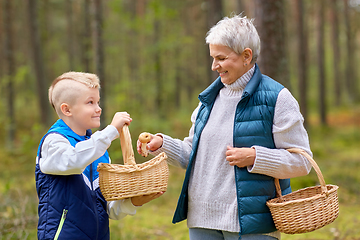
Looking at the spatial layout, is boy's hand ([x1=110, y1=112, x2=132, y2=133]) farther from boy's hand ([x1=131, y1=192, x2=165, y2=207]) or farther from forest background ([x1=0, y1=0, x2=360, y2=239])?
forest background ([x1=0, y1=0, x2=360, y2=239])

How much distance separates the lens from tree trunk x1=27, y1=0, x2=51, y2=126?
10641 millimetres

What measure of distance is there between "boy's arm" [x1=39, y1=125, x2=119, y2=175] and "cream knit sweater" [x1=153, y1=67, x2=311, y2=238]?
65cm

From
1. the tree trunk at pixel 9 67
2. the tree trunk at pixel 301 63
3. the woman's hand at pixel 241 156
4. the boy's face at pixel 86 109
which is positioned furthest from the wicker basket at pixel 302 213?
the tree trunk at pixel 301 63

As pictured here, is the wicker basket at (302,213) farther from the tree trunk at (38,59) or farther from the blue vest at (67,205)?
A: the tree trunk at (38,59)

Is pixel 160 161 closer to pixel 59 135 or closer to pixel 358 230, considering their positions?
pixel 59 135

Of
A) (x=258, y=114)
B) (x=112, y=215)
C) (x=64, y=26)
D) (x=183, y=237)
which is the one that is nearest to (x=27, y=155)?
(x=183, y=237)

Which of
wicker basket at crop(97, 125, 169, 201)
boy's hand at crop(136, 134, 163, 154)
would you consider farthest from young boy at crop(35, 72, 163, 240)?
boy's hand at crop(136, 134, 163, 154)

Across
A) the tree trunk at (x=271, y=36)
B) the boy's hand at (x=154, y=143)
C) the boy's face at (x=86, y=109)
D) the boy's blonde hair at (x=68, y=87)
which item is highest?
the tree trunk at (x=271, y=36)

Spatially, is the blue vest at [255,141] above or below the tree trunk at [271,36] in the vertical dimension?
below

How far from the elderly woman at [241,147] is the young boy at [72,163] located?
0.42 meters

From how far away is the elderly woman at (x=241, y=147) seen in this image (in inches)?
79.2

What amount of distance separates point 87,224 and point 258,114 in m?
1.24

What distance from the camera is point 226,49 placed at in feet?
6.89

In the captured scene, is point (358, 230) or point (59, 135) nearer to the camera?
point (59, 135)
